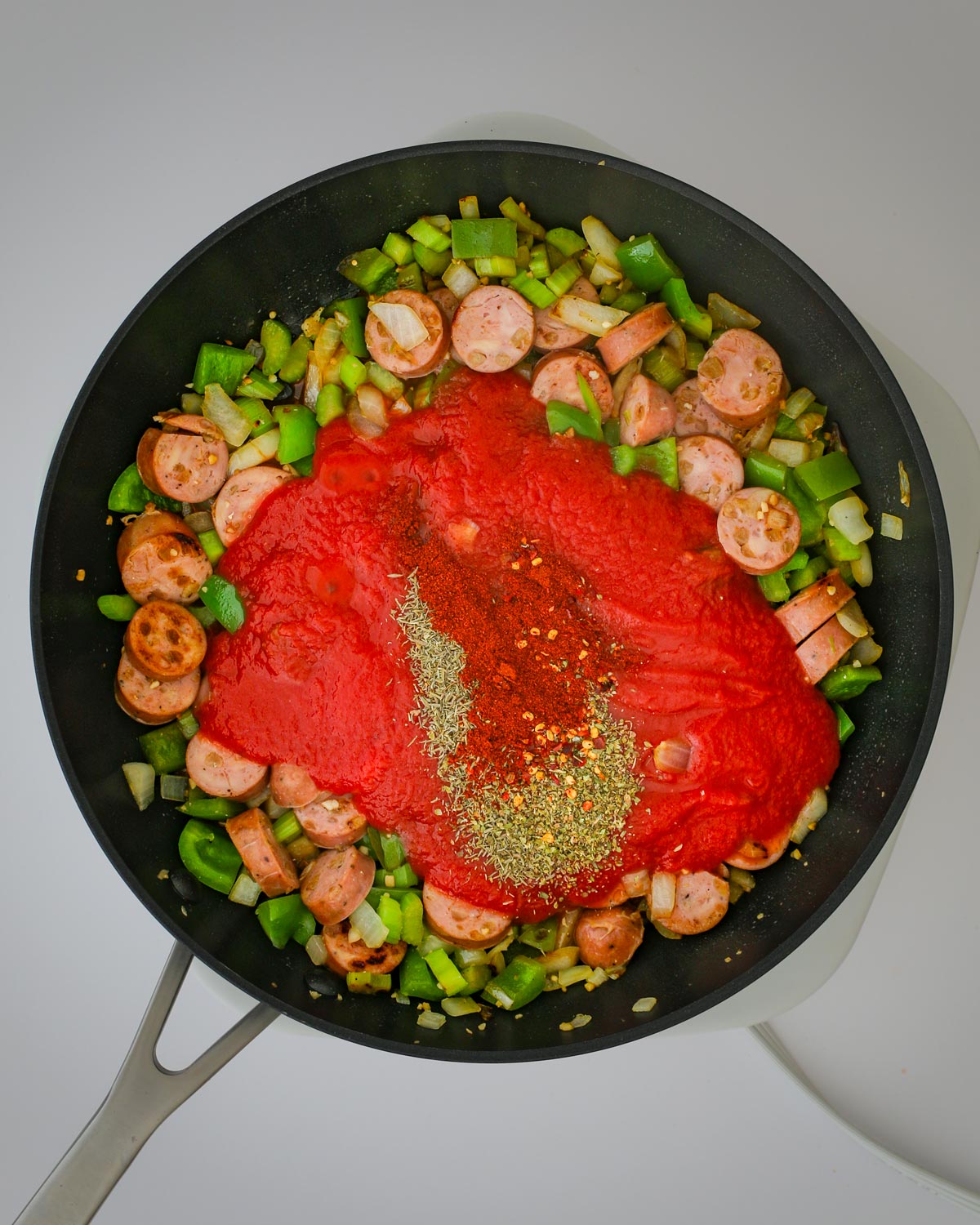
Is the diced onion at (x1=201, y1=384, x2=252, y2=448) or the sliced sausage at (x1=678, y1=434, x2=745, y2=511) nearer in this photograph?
the sliced sausage at (x1=678, y1=434, x2=745, y2=511)

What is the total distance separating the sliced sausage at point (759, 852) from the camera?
7.54 feet

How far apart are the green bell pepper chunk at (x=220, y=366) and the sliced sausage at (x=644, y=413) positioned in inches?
38.8

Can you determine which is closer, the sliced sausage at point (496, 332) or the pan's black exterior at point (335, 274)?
the pan's black exterior at point (335, 274)

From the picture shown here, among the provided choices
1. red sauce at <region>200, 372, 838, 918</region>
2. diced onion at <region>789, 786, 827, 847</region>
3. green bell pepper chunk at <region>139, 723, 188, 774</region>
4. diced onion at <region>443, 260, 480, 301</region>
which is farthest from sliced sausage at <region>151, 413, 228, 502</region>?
diced onion at <region>789, 786, 827, 847</region>

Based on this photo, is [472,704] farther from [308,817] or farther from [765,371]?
[765,371]

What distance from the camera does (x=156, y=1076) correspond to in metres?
1.99

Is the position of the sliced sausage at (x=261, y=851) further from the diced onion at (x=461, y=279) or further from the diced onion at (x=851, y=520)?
the diced onion at (x=851, y=520)

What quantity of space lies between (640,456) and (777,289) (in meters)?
0.52

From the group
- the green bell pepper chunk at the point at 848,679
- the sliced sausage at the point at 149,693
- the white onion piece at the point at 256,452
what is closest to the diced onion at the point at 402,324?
the white onion piece at the point at 256,452

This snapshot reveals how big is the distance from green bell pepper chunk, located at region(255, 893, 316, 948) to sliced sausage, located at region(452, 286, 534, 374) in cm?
142

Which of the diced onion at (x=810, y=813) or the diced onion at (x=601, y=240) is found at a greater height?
the diced onion at (x=601, y=240)

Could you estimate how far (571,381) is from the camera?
7.48 ft

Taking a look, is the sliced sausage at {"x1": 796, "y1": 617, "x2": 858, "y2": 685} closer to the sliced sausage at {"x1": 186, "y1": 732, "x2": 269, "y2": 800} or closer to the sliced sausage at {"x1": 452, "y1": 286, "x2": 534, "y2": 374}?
the sliced sausage at {"x1": 452, "y1": 286, "x2": 534, "y2": 374}

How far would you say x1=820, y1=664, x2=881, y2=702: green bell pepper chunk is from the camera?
90.7 inches
